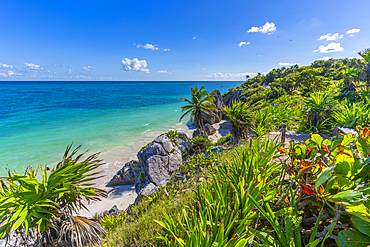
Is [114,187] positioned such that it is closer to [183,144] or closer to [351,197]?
[183,144]

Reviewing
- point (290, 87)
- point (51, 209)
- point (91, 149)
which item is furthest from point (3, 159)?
point (290, 87)

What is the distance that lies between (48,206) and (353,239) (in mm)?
5070

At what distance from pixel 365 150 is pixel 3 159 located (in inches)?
959

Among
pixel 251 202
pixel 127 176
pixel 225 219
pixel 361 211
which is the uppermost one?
pixel 361 211

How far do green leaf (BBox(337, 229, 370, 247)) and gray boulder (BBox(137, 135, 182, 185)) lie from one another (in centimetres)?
913

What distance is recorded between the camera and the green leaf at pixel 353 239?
51.1 inches

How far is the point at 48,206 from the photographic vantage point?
3309 mm

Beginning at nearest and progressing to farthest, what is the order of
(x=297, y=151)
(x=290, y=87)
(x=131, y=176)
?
(x=297, y=151)
(x=131, y=176)
(x=290, y=87)

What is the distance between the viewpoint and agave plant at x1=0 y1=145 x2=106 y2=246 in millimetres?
2795

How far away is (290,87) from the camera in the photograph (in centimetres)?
2736

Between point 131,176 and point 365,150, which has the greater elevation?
point 365,150

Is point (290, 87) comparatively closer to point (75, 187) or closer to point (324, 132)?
point (324, 132)

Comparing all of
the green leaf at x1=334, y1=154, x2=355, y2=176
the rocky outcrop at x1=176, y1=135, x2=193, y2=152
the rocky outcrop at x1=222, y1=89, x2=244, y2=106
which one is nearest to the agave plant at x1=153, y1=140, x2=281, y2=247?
the green leaf at x1=334, y1=154, x2=355, y2=176

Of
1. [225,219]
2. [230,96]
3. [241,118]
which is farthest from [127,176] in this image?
[230,96]
